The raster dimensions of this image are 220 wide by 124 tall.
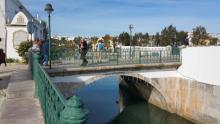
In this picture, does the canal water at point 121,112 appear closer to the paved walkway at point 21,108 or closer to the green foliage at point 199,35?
the paved walkway at point 21,108

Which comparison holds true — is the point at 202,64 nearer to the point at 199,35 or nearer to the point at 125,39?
the point at 125,39

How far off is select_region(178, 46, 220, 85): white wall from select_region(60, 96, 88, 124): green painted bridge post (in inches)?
571

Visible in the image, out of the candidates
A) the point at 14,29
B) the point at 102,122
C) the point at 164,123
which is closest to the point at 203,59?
the point at 164,123

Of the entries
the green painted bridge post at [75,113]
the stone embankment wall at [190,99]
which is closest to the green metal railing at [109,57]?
the stone embankment wall at [190,99]

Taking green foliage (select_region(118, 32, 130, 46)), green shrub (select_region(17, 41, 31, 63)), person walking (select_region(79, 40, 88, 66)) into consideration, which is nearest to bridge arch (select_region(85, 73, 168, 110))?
person walking (select_region(79, 40, 88, 66))

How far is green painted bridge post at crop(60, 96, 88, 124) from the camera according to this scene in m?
2.11

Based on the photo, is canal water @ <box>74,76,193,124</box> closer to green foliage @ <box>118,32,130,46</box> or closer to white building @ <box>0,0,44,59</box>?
white building @ <box>0,0,44,59</box>

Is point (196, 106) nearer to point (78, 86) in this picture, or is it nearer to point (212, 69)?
point (212, 69)

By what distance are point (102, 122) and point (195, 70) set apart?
598cm

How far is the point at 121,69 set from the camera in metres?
17.1

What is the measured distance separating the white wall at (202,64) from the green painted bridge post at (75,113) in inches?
571

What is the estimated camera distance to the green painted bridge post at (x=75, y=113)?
2110 mm

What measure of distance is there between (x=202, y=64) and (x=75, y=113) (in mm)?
15376

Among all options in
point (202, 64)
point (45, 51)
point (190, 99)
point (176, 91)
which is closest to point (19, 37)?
point (45, 51)
